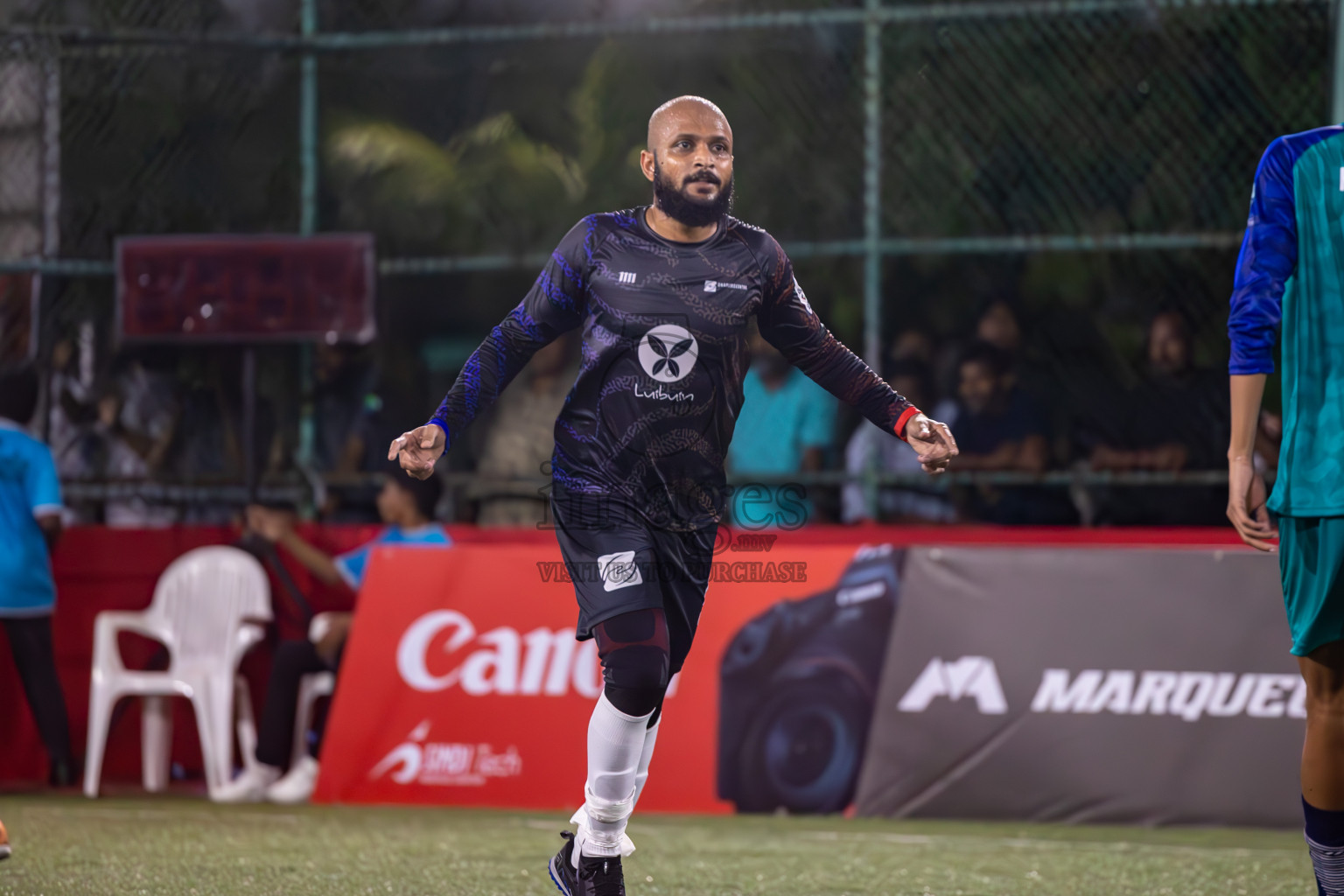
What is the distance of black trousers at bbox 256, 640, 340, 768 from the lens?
8031mm

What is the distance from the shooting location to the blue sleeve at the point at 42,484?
8344 millimetres

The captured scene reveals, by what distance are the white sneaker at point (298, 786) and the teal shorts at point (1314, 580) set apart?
538cm

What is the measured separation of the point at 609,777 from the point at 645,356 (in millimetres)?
1173

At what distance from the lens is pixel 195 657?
8336 millimetres

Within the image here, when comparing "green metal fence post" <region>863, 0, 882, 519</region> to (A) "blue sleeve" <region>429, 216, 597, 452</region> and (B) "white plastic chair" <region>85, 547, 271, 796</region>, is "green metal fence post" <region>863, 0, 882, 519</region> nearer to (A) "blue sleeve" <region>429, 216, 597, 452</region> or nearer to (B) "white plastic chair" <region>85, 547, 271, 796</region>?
(B) "white plastic chair" <region>85, 547, 271, 796</region>

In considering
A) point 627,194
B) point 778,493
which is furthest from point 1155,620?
point 627,194

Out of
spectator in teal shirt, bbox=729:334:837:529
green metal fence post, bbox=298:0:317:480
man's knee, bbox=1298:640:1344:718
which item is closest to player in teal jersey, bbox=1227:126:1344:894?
man's knee, bbox=1298:640:1344:718

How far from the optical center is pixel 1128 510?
884 cm

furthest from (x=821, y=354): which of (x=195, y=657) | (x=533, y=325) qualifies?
(x=195, y=657)

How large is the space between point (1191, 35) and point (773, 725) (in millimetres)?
4412

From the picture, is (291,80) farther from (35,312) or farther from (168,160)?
(35,312)

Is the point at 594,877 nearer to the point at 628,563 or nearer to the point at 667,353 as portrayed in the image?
the point at 628,563

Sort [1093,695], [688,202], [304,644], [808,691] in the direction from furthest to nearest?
[304,644]
[808,691]
[1093,695]
[688,202]

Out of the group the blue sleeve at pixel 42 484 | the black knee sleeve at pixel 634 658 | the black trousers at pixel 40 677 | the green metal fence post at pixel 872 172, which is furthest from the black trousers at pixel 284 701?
the black knee sleeve at pixel 634 658
